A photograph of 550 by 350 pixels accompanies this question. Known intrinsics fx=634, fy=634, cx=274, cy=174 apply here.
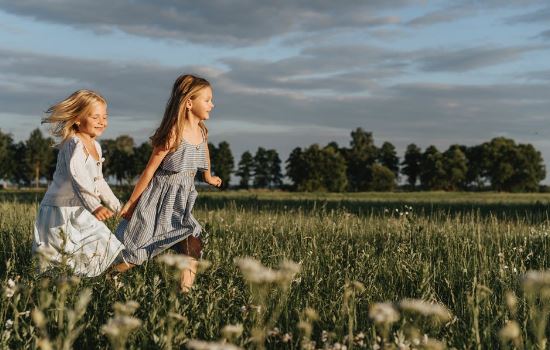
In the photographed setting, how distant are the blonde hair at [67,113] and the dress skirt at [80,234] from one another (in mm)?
715

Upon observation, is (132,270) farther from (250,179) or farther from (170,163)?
(250,179)

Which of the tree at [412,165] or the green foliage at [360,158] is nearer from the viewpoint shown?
the green foliage at [360,158]

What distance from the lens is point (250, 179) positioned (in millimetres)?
126625

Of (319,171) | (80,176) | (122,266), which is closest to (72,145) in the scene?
(80,176)

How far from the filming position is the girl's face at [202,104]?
19.1ft

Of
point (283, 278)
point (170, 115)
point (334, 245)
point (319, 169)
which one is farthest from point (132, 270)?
point (319, 169)

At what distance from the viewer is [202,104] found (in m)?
5.83

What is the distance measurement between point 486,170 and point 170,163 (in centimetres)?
10666

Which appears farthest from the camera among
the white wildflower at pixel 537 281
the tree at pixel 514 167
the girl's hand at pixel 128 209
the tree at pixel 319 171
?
the tree at pixel 319 171

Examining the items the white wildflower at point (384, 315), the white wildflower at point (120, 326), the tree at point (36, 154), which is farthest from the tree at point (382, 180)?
the white wildflower at point (120, 326)

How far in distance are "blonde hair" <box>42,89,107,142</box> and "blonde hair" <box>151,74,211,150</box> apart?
2.25 feet

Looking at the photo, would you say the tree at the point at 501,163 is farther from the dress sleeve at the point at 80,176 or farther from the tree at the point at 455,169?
the dress sleeve at the point at 80,176

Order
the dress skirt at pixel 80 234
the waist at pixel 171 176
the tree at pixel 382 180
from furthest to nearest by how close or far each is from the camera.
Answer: the tree at pixel 382 180 → the waist at pixel 171 176 → the dress skirt at pixel 80 234

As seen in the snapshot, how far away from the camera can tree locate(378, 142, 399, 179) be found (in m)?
124
